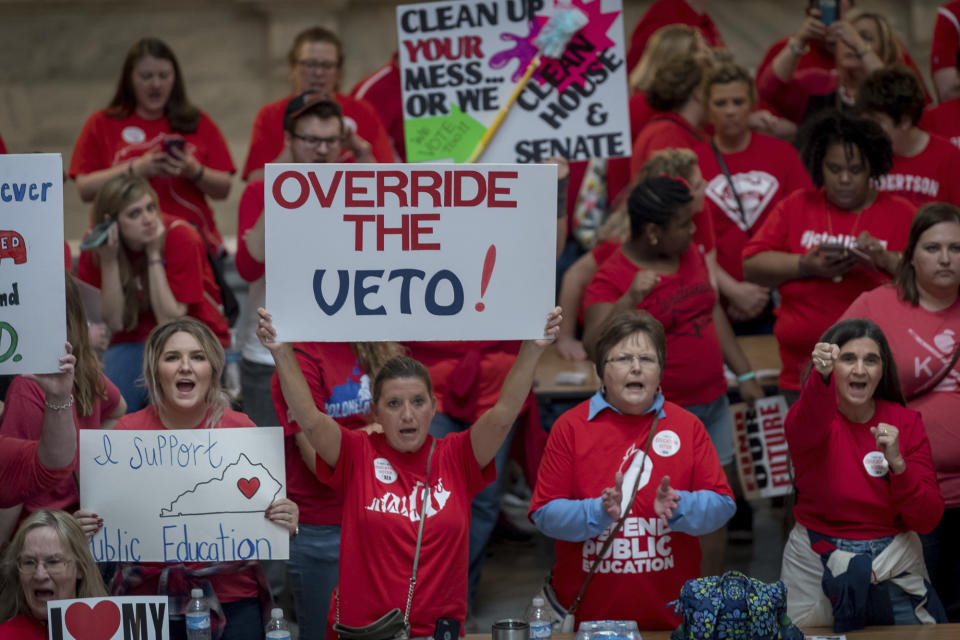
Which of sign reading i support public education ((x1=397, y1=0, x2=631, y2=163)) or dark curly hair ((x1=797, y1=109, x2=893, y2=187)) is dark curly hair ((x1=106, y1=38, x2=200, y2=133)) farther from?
dark curly hair ((x1=797, y1=109, x2=893, y2=187))

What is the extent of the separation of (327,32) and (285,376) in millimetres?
3750

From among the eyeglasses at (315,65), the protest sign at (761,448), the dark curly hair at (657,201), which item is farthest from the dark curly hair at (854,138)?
the eyeglasses at (315,65)

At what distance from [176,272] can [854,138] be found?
301cm

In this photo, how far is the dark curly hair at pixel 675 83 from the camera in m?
7.48

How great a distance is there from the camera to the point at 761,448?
6.70 metres

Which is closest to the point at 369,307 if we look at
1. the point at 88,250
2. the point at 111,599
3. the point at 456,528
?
the point at 456,528

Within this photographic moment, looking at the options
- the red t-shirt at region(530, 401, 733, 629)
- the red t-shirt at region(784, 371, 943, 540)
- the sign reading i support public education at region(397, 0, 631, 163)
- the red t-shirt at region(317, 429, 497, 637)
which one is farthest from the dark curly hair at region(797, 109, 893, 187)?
the red t-shirt at region(317, 429, 497, 637)

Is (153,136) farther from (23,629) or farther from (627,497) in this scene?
(627,497)

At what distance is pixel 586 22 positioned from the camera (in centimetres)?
632

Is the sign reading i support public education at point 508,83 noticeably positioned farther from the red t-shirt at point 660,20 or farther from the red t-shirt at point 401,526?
the red t-shirt at point 660,20

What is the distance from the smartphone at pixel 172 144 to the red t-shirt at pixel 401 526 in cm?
295

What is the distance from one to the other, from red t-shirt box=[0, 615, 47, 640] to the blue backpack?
74.8 inches

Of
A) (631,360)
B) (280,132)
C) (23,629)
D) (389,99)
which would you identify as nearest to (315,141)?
(280,132)

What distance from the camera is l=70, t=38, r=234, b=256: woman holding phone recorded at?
7160mm
